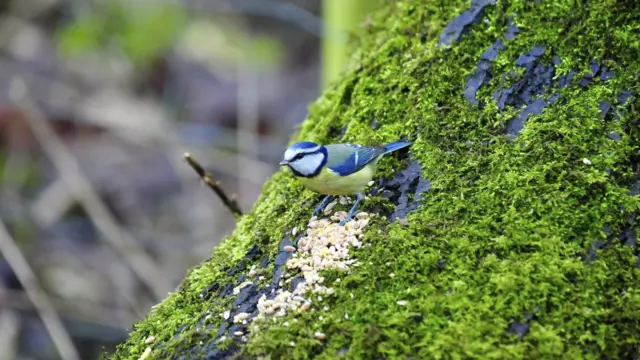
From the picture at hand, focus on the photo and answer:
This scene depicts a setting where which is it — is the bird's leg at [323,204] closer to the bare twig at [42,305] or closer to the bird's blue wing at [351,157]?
the bird's blue wing at [351,157]

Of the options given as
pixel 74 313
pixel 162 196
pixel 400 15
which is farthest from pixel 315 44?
pixel 400 15

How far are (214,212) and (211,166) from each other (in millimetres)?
563

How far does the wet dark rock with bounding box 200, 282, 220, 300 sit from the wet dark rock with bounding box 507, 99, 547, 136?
1088mm

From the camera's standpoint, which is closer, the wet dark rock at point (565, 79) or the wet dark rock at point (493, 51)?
the wet dark rock at point (565, 79)

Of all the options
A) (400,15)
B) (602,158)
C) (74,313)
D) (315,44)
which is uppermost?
(315,44)

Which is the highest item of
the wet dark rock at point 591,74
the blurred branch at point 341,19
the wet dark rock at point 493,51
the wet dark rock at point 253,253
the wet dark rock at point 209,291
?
the blurred branch at point 341,19

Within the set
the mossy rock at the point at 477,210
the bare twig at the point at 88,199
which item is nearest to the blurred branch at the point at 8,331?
the bare twig at the point at 88,199

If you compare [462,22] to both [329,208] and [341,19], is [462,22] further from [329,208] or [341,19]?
[341,19]

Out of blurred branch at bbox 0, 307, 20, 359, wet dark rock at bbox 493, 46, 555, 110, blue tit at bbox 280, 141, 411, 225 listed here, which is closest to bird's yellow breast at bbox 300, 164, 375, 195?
blue tit at bbox 280, 141, 411, 225

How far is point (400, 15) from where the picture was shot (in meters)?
2.78

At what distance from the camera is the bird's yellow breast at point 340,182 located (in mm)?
2281

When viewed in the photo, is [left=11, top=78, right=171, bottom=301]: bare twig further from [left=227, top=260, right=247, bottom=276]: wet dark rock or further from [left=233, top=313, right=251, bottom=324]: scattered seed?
[left=233, top=313, right=251, bottom=324]: scattered seed

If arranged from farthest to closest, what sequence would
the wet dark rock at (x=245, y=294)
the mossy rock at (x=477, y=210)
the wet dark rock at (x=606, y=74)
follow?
the wet dark rock at (x=606, y=74) < the wet dark rock at (x=245, y=294) < the mossy rock at (x=477, y=210)

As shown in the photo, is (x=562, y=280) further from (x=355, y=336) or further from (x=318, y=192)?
(x=318, y=192)
